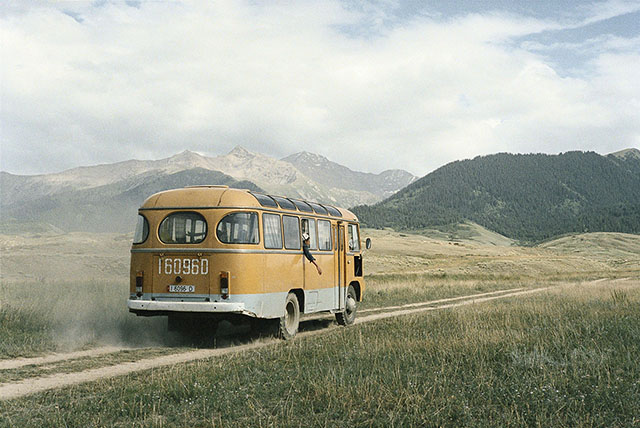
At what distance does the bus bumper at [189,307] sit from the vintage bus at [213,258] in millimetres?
22

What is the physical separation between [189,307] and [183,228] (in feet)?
6.10

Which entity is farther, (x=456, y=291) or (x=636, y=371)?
(x=456, y=291)

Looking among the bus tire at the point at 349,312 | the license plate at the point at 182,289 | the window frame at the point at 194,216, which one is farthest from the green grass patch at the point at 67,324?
the bus tire at the point at 349,312

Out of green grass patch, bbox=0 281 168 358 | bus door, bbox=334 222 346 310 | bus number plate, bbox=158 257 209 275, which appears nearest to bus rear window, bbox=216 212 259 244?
bus number plate, bbox=158 257 209 275

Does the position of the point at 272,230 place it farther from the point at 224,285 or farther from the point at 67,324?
the point at 67,324

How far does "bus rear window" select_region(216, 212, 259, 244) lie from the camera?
46.6 ft

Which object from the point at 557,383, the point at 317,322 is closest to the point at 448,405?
the point at 557,383

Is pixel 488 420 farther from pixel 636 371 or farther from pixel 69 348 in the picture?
pixel 69 348

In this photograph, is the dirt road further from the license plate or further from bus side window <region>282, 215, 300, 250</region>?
bus side window <region>282, 215, 300, 250</region>

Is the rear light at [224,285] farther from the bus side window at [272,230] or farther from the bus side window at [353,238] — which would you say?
the bus side window at [353,238]

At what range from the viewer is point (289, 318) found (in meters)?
16.3

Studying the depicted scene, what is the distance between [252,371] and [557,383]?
4667 mm

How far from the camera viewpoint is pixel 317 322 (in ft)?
70.8

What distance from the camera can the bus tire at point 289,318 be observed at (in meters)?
15.7
